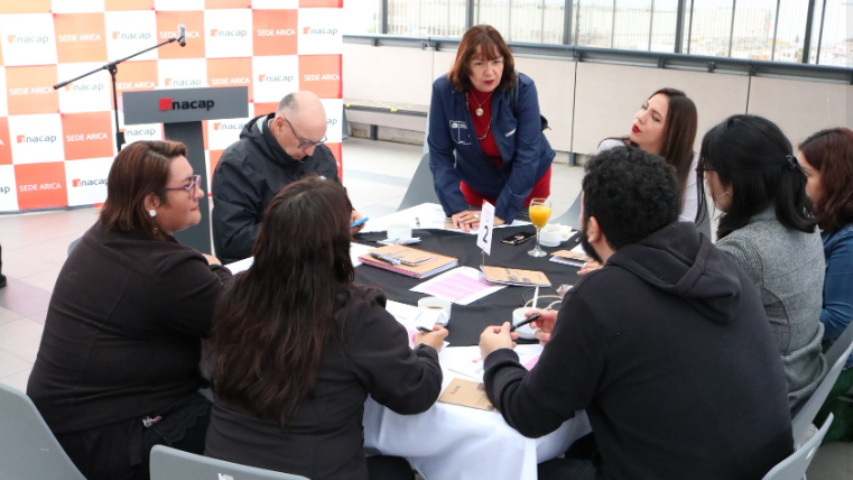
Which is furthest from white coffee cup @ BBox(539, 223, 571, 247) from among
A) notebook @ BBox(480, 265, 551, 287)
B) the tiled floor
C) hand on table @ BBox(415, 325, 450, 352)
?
the tiled floor

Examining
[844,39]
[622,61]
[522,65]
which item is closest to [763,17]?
[844,39]

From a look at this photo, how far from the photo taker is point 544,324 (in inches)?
77.5

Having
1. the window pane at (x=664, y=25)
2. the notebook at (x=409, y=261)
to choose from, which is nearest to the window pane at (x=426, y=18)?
the window pane at (x=664, y=25)

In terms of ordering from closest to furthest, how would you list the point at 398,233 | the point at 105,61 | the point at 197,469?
1. the point at 197,469
2. the point at 398,233
3. the point at 105,61

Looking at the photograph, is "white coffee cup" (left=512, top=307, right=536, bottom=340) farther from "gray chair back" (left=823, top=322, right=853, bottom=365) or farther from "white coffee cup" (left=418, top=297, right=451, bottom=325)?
"gray chair back" (left=823, top=322, right=853, bottom=365)

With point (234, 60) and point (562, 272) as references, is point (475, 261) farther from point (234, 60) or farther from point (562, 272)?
point (234, 60)

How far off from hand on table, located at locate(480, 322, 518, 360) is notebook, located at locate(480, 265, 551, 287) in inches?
18.1

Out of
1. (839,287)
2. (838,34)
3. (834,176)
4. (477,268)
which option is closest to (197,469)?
(477,268)

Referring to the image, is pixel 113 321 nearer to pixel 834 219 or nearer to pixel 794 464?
pixel 794 464

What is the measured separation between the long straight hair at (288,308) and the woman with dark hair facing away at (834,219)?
1.58 meters

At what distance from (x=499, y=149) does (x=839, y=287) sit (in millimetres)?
1491

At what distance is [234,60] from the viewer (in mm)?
5719

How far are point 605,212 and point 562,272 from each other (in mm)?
957

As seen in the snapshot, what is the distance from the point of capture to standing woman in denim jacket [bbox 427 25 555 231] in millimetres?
3176
